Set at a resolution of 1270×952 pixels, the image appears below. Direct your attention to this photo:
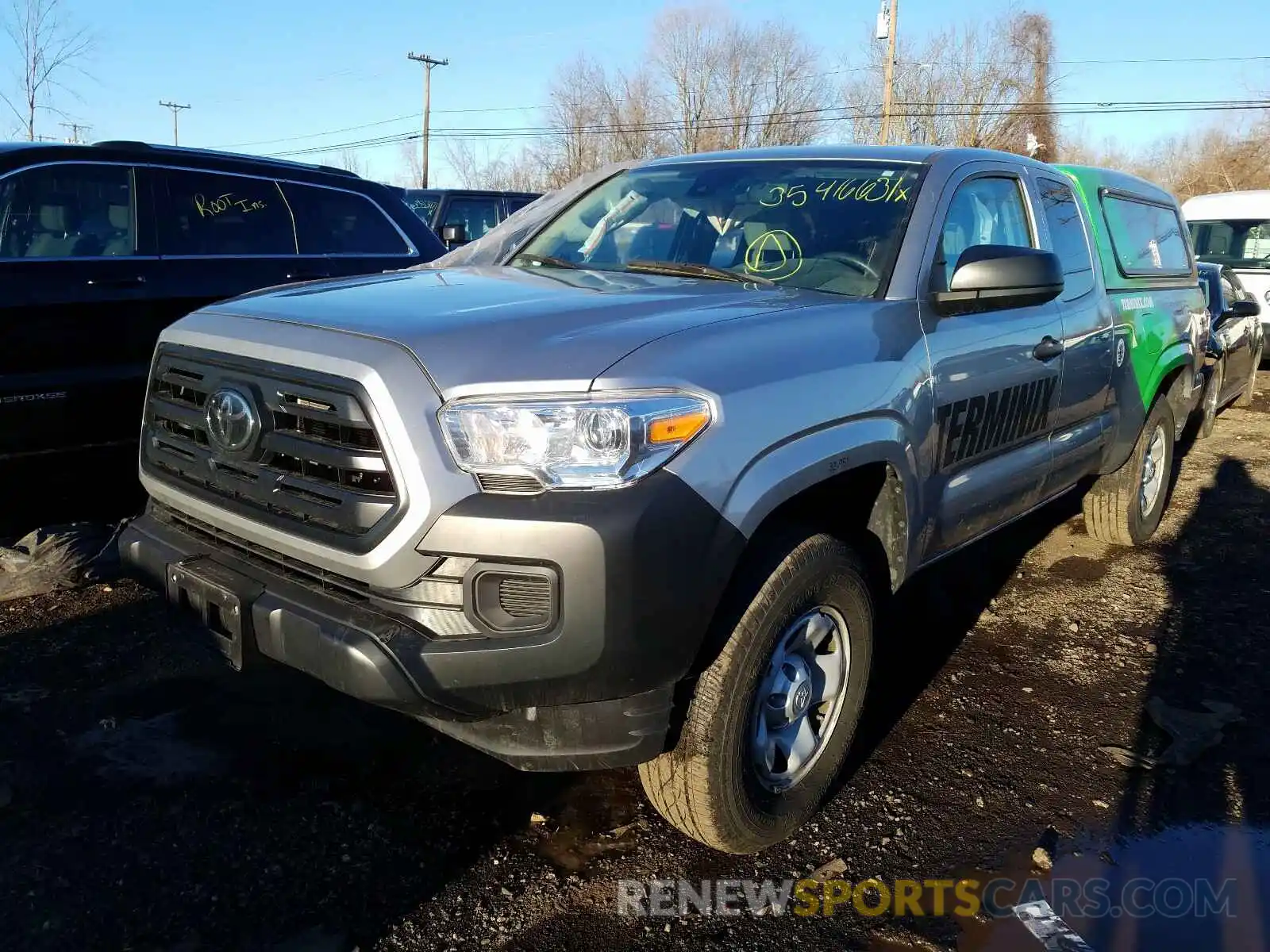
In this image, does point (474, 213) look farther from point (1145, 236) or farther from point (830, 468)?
point (830, 468)

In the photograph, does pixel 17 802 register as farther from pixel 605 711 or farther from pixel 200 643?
pixel 605 711

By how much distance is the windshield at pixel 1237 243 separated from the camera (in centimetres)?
1283

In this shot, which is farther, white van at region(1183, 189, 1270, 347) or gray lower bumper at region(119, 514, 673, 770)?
white van at region(1183, 189, 1270, 347)

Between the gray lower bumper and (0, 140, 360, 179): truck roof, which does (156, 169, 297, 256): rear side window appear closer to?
(0, 140, 360, 179): truck roof

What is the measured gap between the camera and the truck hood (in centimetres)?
218

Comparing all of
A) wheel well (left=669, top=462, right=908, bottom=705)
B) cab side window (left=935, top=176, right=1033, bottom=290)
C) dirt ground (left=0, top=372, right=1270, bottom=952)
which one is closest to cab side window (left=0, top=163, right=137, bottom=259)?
dirt ground (left=0, top=372, right=1270, bottom=952)

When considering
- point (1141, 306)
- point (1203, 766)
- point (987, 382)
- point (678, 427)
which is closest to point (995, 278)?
point (987, 382)

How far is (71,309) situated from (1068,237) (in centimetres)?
431

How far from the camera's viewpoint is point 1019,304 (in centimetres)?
332

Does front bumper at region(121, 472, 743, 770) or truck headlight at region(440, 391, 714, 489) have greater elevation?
truck headlight at region(440, 391, 714, 489)

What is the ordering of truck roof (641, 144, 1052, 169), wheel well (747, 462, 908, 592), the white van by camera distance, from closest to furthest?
wheel well (747, 462, 908, 592) → truck roof (641, 144, 1052, 169) → the white van

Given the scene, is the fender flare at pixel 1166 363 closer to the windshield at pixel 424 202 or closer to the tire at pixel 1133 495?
the tire at pixel 1133 495

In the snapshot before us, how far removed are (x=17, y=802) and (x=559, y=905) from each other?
160cm

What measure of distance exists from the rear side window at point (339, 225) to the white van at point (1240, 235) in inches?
451
